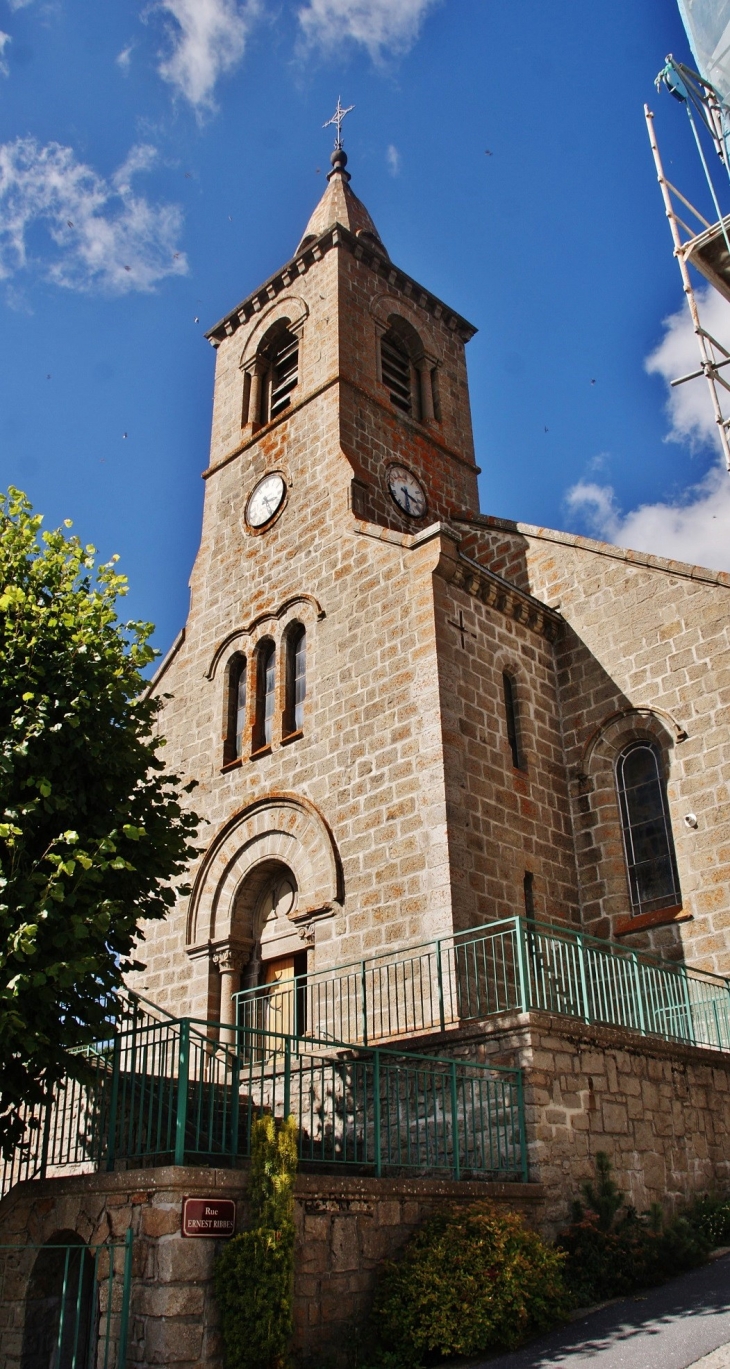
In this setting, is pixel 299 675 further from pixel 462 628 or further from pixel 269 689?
pixel 462 628

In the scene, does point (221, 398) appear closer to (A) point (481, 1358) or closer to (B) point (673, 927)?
(B) point (673, 927)

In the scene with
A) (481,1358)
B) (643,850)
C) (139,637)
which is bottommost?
(481,1358)

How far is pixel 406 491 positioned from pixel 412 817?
7.68 m

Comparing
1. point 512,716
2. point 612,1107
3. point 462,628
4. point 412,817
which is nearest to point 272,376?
point 462,628

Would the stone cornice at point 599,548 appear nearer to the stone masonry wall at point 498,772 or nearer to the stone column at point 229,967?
the stone masonry wall at point 498,772

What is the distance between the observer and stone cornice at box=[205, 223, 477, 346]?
21391 mm

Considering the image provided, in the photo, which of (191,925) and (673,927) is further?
(191,925)

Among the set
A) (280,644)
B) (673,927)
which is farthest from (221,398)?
(673,927)

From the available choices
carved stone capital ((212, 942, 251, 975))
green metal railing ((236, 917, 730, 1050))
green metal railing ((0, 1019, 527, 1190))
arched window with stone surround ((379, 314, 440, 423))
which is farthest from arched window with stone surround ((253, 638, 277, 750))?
green metal railing ((0, 1019, 527, 1190))

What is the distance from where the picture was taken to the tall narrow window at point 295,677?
16594 mm

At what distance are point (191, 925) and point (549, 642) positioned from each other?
698 cm

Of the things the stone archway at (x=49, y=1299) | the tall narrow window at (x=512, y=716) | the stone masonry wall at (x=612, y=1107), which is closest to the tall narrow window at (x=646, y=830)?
the tall narrow window at (x=512, y=716)

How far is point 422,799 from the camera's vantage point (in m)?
13.5

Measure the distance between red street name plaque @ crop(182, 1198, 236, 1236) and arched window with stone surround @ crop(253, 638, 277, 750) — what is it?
9352 mm
